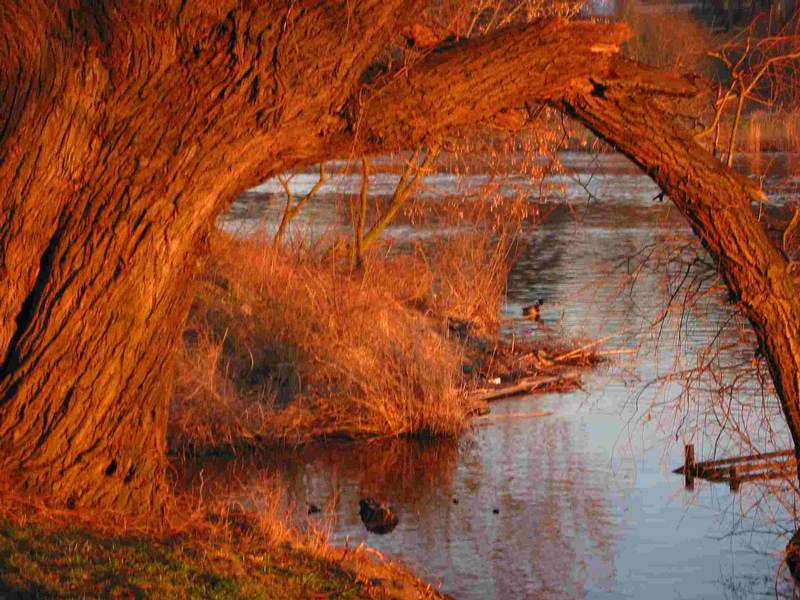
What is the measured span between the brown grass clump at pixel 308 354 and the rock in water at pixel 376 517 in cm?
229

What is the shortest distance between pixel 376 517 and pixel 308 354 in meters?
3.93

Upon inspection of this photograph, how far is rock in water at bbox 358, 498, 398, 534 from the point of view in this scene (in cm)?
1008

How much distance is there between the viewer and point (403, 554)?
31.0 ft

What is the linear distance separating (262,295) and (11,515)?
889cm

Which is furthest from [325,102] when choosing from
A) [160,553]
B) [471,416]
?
[471,416]

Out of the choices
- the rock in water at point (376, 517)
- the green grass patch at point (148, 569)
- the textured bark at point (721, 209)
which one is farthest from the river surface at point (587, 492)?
the green grass patch at point (148, 569)

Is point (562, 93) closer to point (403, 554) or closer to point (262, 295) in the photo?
point (403, 554)

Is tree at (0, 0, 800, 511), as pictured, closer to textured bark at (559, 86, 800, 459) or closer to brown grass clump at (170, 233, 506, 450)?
textured bark at (559, 86, 800, 459)

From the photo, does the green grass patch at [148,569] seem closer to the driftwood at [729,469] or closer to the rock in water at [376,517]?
the rock in water at [376,517]

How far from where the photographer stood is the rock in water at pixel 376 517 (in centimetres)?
1008

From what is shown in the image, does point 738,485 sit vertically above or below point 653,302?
below

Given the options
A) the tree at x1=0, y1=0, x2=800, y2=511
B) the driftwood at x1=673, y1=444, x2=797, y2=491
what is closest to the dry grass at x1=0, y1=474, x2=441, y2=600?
the tree at x1=0, y1=0, x2=800, y2=511

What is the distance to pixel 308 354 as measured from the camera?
45.3 feet

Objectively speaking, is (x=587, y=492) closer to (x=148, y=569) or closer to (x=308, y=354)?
(x=308, y=354)
